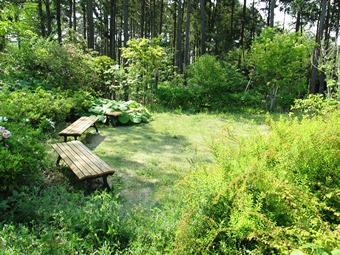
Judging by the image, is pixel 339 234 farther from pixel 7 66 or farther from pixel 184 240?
pixel 7 66

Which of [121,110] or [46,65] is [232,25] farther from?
[46,65]

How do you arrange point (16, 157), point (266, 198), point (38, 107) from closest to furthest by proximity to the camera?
1. point (266, 198)
2. point (16, 157)
3. point (38, 107)

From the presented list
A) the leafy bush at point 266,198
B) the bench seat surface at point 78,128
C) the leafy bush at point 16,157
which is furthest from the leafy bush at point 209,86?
the leafy bush at point 266,198

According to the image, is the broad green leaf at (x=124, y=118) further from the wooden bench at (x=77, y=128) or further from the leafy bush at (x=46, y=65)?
the leafy bush at (x=46, y=65)

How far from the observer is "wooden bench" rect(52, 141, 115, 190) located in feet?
10.4

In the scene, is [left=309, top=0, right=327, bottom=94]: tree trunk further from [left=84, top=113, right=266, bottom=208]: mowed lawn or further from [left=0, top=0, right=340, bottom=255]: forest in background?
[left=84, top=113, right=266, bottom=208]: mowed lawn

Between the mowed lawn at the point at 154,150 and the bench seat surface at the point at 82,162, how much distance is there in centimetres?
41

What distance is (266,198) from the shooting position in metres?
1.84

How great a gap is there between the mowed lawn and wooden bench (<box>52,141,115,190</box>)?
1.29ft

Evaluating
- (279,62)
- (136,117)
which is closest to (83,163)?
(136,117)

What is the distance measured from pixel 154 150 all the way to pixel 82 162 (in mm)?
2055

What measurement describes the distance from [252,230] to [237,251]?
18 centimetres

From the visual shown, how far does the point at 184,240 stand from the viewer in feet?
5.92

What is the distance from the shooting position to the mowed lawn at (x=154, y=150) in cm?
342
